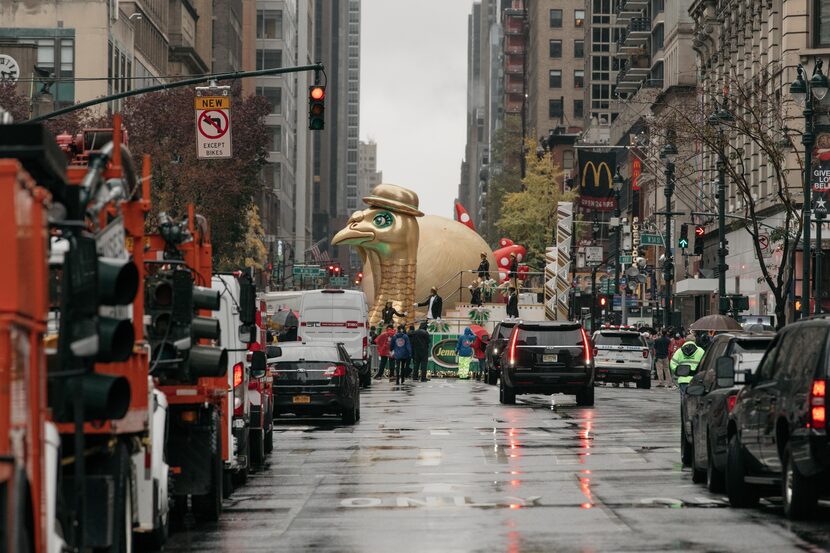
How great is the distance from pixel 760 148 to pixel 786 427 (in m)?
33.0

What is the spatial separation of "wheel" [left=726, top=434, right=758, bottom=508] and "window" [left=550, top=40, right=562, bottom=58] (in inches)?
6478

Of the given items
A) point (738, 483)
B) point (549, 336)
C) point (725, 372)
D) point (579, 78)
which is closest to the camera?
point (738, 483)

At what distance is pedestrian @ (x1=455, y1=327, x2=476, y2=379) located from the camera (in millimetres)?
57375

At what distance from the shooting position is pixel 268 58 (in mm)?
156500

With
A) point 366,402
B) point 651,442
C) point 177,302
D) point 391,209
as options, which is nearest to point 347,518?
point 177,302

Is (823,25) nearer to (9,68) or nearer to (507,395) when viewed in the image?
(507,395)

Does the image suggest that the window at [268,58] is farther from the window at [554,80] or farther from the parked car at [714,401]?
the parked car at [714,401]

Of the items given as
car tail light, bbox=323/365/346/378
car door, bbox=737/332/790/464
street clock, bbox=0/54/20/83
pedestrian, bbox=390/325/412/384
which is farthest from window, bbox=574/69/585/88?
car door, bbox=737/332/790/464

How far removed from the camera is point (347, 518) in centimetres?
1605

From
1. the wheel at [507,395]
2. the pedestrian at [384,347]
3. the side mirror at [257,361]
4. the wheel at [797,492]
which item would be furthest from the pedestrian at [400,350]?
the wheel at [797,492]

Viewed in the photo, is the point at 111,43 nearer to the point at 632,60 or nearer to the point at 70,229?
the point at 632,60

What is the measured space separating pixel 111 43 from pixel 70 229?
218ft

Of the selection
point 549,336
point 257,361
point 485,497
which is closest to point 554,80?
point 549,336

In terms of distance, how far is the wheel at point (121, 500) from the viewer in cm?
1049
